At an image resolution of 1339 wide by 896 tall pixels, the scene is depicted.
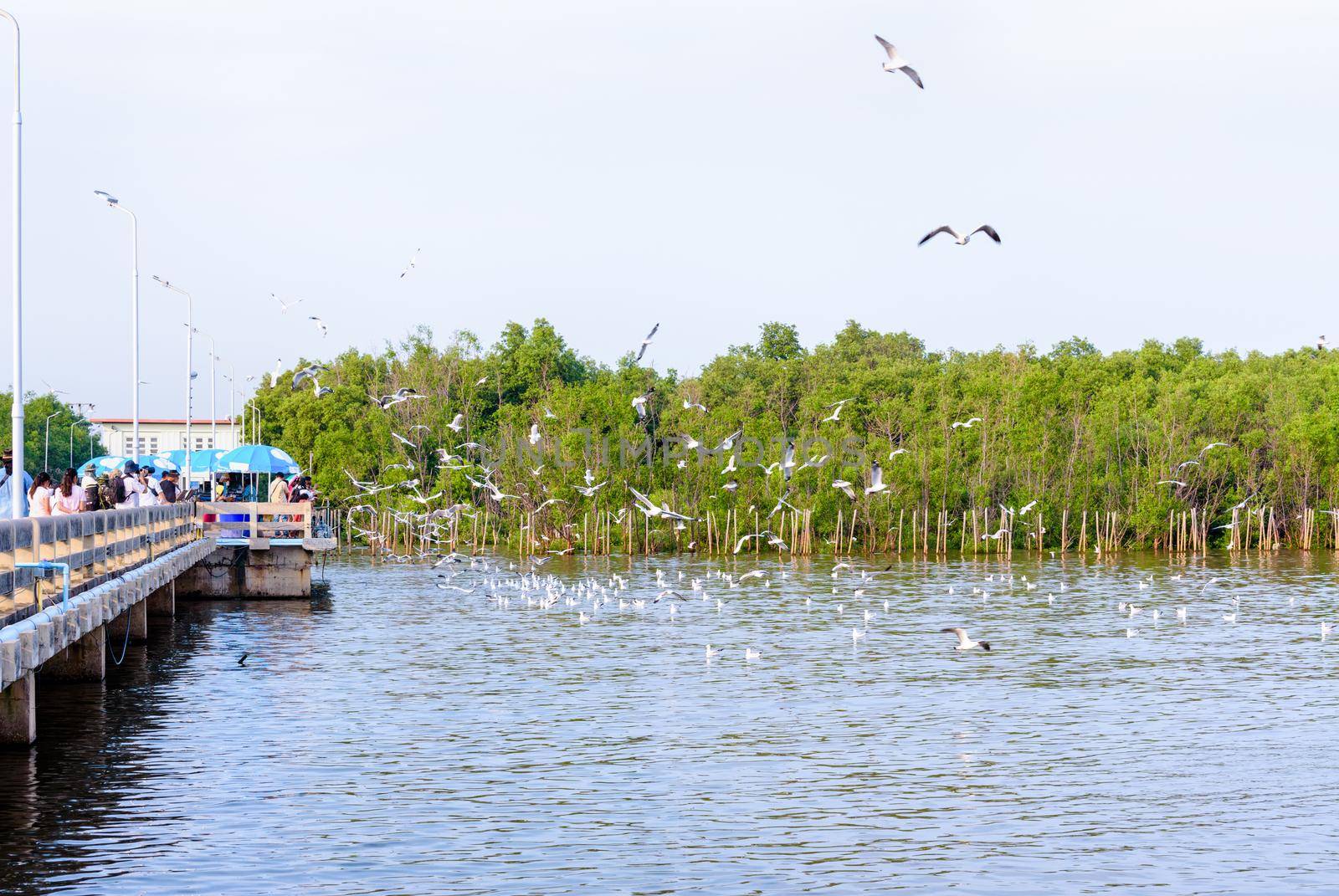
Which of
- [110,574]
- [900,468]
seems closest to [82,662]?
[110,574]

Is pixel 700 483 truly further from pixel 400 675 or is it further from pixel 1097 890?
pixel 1097 890

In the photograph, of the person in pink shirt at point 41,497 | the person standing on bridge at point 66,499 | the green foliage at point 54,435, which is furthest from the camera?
the green foliage at point 54,435

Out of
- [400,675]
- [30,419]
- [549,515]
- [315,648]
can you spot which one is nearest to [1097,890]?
[400,675]

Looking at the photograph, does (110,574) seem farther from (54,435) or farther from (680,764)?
(54,435)

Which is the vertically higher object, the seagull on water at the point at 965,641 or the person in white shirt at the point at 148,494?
the person in white shirt at the point at 148,494

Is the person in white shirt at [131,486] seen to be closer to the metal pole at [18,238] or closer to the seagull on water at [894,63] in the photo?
the metal pole at [18,238]

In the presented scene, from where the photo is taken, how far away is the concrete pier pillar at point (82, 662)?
3125 cm

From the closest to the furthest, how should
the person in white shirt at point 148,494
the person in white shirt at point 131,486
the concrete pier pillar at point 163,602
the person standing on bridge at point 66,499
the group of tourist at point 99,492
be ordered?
the group of tourist at point 99,492
the person standing on bridge at point 66,499
the person in white shirt at point 131,486
the person in white shirt at point 148,494
the concrete pier pillar at point 163,602

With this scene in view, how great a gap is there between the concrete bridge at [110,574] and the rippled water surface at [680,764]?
1006mm

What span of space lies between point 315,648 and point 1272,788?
1006 inches

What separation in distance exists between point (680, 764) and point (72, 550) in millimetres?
9687

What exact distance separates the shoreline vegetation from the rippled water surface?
52.2m

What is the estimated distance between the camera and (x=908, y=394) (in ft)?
381

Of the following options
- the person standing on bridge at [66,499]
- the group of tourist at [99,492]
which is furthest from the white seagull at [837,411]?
the person standing on bridge at [66,499]
